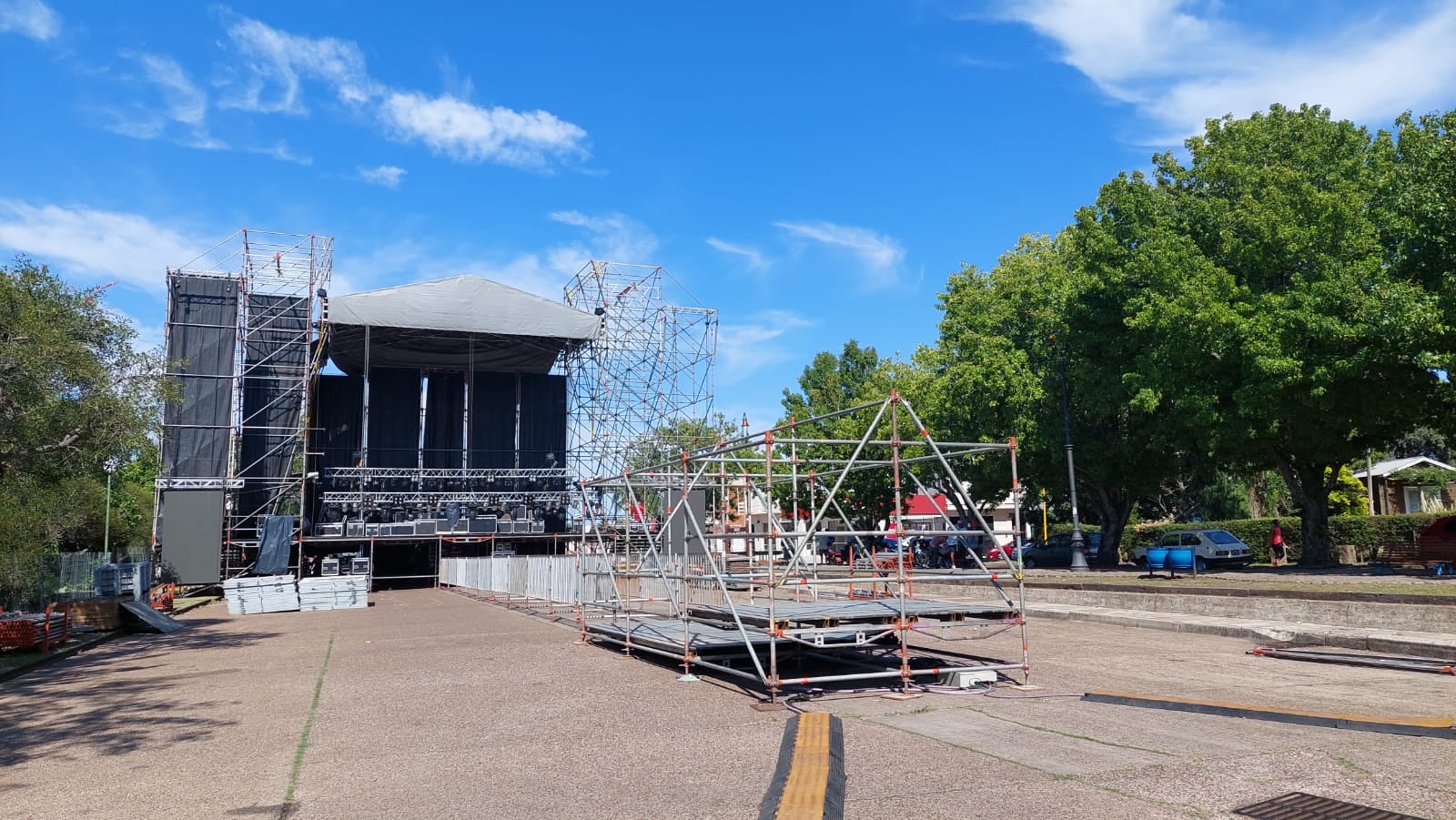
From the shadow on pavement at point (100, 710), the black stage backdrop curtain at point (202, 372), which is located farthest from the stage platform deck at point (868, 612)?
the black stage backdrop curtain at point (202, 372)

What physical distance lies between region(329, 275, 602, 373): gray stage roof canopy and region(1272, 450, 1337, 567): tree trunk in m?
28.0

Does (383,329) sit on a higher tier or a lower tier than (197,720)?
higher

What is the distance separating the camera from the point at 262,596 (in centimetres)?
2608

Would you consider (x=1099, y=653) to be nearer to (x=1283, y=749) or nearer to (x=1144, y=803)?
(x=1283, y=749)

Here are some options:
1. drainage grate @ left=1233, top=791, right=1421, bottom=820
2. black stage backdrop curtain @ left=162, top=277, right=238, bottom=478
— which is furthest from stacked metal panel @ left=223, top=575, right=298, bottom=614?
drainage grate @ left=1233, top=791, right=1421, bottom=820

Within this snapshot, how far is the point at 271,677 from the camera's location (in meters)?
12.9

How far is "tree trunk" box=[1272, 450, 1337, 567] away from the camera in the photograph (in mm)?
24828

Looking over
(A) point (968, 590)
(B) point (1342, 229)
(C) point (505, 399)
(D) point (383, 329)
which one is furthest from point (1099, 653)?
(C) point (505, 399)

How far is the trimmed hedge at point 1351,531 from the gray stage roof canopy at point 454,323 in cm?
2777

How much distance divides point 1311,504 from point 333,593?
2689 cm

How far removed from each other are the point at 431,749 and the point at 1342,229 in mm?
22778

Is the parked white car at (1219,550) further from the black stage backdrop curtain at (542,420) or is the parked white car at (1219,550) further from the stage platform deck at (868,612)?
the black stage backdrop curtain at (542,420)

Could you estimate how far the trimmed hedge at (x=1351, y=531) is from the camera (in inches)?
1166

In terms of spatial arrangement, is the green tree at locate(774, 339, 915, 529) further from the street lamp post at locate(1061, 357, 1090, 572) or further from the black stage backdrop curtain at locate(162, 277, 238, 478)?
the black stage backdrop curtain at locate(162, 277, 238, 478)
